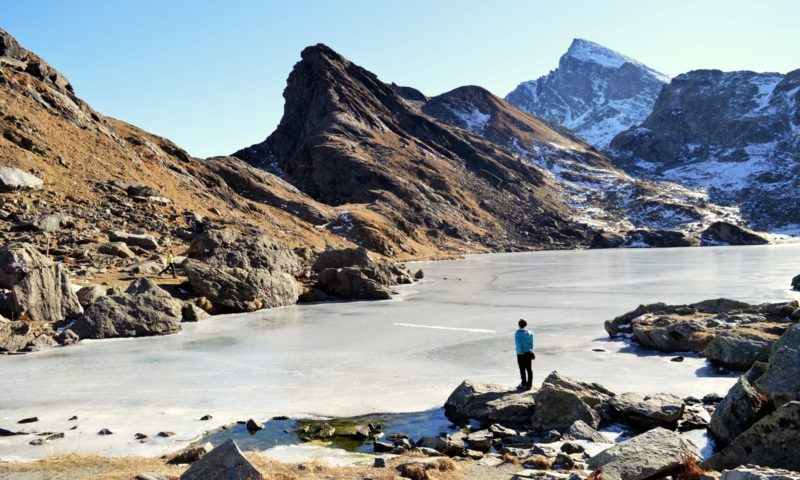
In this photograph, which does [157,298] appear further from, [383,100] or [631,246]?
[383,100]

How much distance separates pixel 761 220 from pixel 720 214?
15988 millimetres

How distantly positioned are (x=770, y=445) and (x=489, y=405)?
5761mm

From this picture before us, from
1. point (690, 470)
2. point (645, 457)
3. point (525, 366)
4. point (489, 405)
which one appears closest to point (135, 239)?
point (525, 366)

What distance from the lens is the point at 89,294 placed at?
26250 millimetres

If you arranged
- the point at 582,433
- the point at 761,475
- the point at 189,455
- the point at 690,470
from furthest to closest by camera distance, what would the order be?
1. the point at 582,433
2. the point at 189,455
3. the point at 690,470
4. the point at 761,475

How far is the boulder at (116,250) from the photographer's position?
36.1 metres

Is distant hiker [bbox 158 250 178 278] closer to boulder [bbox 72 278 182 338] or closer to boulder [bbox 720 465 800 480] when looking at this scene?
boulder [bbox 72 278 182 338]

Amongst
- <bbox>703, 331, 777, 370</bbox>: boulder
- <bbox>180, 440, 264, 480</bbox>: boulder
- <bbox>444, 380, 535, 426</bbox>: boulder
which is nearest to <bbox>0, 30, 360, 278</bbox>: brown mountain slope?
<bbox>444, 380, 535, 426</bbox>: boulder

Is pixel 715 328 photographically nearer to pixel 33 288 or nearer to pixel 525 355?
pixel 525 355

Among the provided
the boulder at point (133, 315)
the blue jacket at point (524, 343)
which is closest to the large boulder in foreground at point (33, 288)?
the boulder at point (133, 315)

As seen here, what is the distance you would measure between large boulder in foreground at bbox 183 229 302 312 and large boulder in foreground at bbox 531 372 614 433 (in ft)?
76.4

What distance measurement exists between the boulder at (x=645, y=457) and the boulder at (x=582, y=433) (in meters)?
1.67

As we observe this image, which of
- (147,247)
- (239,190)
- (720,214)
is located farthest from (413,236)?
(720,214)

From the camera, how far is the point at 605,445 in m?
10.8
